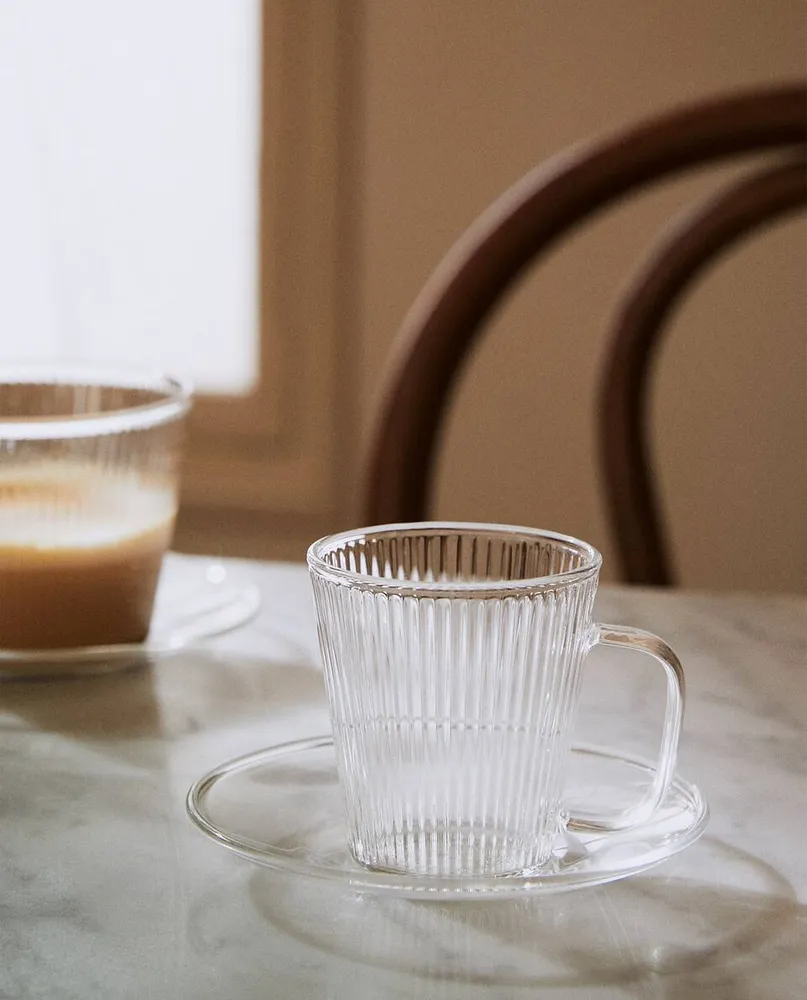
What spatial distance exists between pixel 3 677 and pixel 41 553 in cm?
4

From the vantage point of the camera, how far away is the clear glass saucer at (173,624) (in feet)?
1.50

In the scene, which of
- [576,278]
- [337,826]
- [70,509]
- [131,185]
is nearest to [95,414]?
[70,509]

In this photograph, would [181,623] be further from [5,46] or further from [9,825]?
[5,46]

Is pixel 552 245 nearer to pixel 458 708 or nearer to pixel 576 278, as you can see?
pixel 458 708

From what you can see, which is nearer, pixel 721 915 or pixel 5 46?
pixel 721 915

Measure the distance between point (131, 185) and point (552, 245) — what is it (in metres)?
1.27

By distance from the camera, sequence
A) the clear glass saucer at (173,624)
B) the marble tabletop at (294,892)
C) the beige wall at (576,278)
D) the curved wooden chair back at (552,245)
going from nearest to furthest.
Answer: the marble tabletop at (294,892)
the clear glass saucer at (173,624)
the curved wooden chair back at (552,245)
the beige wall at (576,278)

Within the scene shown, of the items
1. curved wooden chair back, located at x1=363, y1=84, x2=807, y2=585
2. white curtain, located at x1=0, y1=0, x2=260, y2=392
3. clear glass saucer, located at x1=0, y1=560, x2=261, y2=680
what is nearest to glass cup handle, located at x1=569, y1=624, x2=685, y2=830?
clear glass saucer, located at x1=0, y1=560, x2=261, y2=680

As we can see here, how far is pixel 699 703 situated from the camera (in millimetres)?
444

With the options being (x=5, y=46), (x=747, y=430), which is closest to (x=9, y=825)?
(x=747, y=430)

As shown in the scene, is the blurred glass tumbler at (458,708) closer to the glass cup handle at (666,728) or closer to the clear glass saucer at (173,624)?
the glass cup handle at (666,728)

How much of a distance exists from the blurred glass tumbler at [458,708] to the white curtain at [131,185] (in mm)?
1551

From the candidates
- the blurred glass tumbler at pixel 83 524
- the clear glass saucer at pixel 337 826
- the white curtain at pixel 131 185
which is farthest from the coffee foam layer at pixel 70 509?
the white curtain at pixel 131 185

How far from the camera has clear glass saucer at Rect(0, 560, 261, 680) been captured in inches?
18.0
